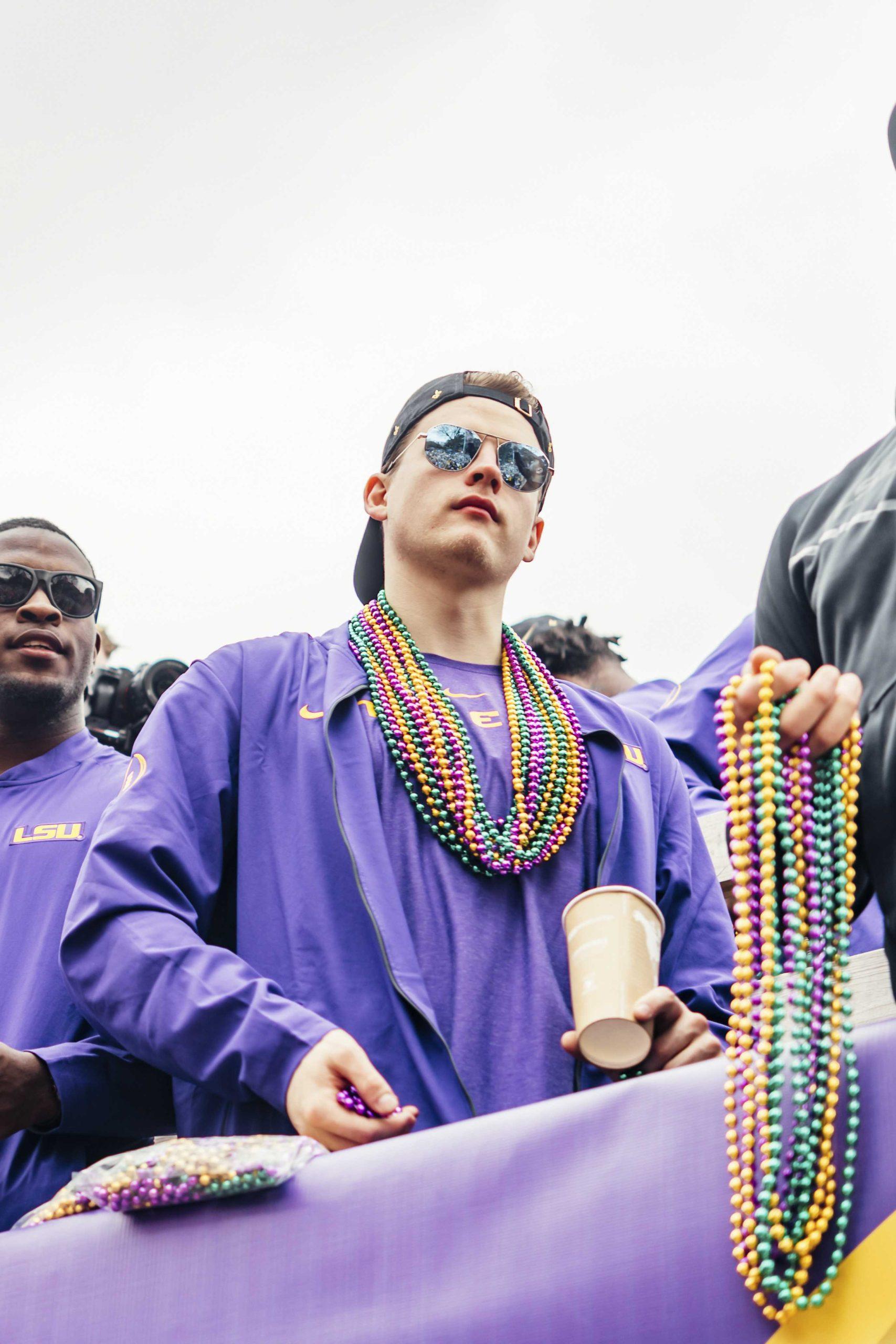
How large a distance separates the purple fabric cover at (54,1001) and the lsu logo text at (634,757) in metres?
1.07

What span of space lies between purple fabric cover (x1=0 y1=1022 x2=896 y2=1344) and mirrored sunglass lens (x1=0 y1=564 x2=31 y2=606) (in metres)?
2.47

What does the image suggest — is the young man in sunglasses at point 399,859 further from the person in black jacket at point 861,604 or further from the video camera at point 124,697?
the video camera at point 124,697

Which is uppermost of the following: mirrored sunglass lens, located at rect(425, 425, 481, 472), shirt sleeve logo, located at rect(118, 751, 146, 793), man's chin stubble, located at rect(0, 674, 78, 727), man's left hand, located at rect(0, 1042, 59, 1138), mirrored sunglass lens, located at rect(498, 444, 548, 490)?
mirrored sunglass lens, located at rect(425, 425, 481, 472)

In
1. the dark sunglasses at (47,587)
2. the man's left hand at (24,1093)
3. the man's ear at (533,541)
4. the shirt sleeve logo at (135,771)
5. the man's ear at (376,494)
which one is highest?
the man's ear at (376,494)

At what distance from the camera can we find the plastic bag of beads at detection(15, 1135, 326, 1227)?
1.81 m

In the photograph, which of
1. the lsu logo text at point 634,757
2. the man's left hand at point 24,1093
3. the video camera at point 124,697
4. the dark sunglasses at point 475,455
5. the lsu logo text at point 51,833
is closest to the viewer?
the man's left hand at point 24,1093

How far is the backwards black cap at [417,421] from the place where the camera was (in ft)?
10.5

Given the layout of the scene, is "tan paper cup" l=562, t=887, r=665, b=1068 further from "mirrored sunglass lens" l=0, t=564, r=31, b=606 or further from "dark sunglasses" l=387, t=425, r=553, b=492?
"mirrored sunglass lens" l=0, t=564, r=31, b=606

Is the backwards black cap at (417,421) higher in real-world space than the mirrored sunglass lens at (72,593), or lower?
higher

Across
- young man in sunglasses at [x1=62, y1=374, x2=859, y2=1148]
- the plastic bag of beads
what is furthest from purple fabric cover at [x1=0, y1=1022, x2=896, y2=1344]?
young man in sunglasses at [x1=62, y1=374, x2=859, y2=1148]

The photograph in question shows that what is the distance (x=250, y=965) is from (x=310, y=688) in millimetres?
580

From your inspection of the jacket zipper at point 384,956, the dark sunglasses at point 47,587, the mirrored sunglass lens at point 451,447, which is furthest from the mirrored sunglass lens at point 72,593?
the jacket zipper at point 384,956

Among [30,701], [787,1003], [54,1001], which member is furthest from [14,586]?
[787,1003]

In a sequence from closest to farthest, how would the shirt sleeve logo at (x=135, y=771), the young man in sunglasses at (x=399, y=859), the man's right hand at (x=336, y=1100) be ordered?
the man's right hand at (x=336, y=1100) < the young man in sunglasses at (x=399, y=859) < the shirt sleeve logo at (x=135, y=771)
